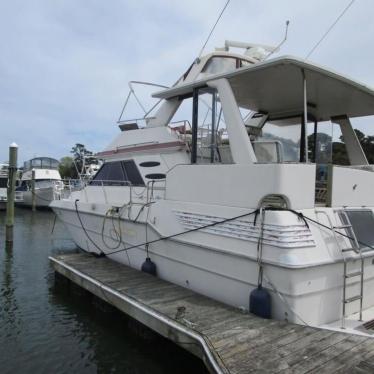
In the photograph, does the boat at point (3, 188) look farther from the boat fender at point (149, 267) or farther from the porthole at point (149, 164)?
the boat fender at point (149, 267)

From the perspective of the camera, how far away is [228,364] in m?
3.65

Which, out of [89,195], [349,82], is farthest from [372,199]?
[89,195]

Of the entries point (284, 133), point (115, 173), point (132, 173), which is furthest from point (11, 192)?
point (284, 133)

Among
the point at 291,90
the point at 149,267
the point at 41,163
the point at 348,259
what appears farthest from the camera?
the point at 41,163

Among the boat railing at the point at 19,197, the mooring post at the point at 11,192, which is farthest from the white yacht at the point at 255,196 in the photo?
the boat railing at the point at 19,197

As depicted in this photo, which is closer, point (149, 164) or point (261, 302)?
point (261, 302)

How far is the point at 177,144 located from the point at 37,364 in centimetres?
418

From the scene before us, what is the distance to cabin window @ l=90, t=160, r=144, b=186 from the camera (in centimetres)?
812

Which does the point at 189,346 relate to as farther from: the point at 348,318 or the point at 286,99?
the point at 286,99

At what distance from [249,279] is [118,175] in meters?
4.47

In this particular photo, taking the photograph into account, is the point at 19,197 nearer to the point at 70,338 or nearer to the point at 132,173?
the point at 132,173

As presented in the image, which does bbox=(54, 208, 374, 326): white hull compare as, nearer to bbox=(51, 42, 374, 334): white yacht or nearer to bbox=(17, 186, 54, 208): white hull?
bbox=(51, 42, 374, 334): white yacht

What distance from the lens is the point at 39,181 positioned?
32.2 meters

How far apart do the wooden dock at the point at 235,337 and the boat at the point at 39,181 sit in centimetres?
2480
